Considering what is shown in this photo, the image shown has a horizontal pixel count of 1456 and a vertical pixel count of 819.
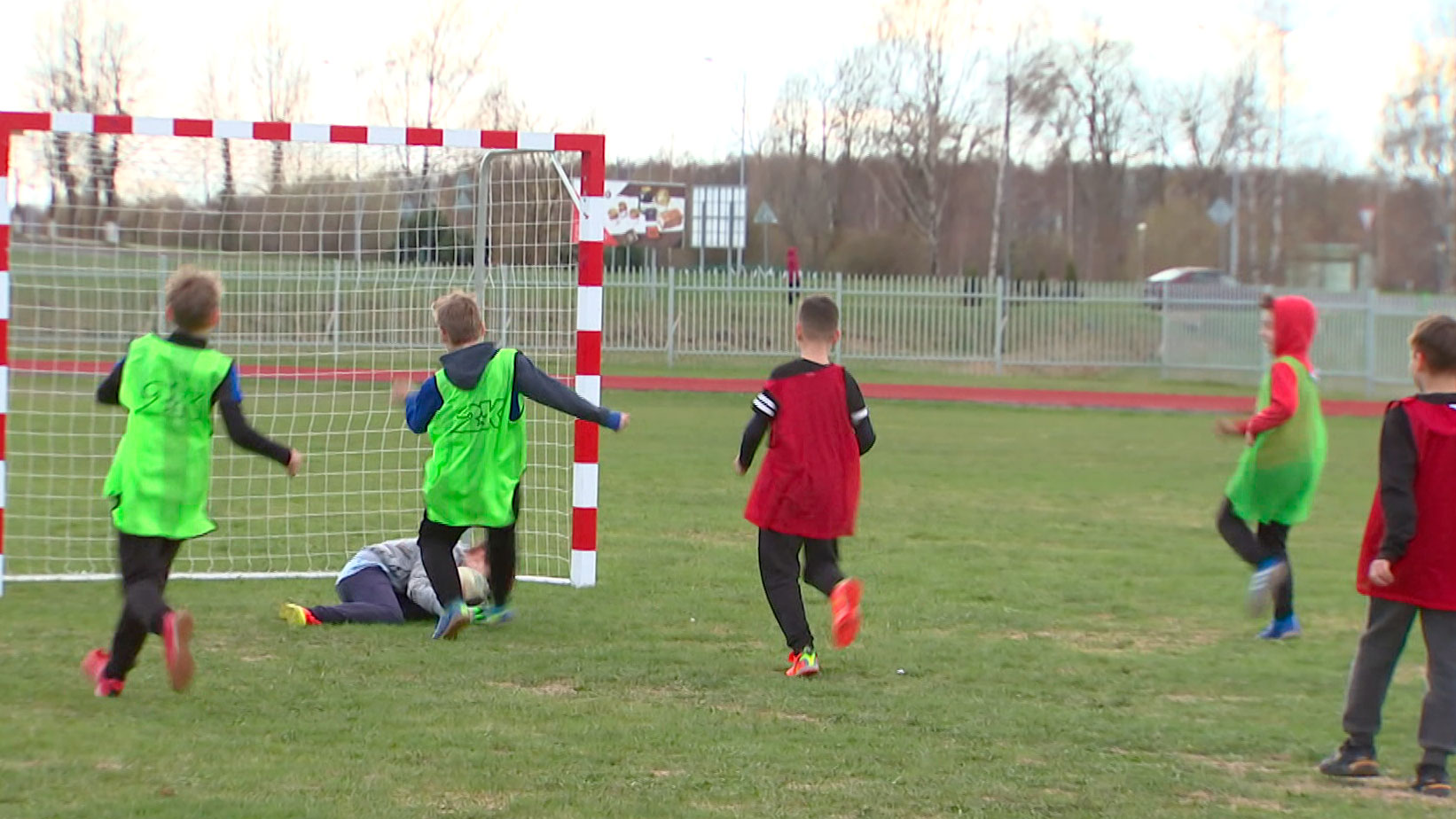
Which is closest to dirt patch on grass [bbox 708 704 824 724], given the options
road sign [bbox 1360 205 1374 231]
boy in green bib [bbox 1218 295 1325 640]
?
boy in green bib [bbox 1218 295 1325 640]

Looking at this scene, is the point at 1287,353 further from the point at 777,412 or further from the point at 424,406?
the point at 424,406

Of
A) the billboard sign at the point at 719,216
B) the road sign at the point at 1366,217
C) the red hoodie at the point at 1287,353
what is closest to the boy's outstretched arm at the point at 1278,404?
the red hoodie at the point at 1287,353

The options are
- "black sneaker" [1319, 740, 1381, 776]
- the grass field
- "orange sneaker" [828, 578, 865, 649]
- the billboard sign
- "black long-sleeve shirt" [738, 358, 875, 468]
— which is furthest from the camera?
the billboard sign

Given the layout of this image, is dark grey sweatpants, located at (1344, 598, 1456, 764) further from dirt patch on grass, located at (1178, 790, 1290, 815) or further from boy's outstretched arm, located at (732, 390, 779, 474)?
boy's outstretched arm, located at (732, 390, 779, 474)

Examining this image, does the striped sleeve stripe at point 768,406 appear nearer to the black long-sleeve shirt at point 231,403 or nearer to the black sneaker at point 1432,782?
the black long-sleeve shirt at point 231,403

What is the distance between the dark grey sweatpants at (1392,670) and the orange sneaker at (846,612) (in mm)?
1937

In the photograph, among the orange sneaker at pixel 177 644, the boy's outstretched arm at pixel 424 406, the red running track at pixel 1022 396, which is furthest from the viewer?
the red running track at pixel 1022 396

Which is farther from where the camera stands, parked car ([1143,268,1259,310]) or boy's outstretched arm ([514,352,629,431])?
parked car ([1143,268,1259,310])

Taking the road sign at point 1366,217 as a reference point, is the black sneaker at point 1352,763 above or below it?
below

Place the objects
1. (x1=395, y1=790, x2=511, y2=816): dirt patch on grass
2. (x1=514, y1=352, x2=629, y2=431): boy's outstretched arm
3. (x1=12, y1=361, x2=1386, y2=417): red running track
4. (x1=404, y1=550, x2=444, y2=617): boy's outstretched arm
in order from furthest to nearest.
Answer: (x1=12, y1=361, x2=1386, y2=417): red running track
(x1=404, y1=550, x2=444, y2=617): boy's outstretched arm
(x1=514, y1=352, x2=629, y2=431): boy's outstretched arm
(x1=395, y1=790, x2=511, y2=816): dirt patch on grass

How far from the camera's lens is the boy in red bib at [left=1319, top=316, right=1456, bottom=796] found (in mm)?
4980

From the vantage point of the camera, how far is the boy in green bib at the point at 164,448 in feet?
18.7

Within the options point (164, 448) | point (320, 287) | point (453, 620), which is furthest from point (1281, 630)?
point (320, 287)

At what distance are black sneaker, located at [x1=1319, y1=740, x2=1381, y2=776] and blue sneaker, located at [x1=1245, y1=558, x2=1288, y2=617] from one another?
2243 mm
